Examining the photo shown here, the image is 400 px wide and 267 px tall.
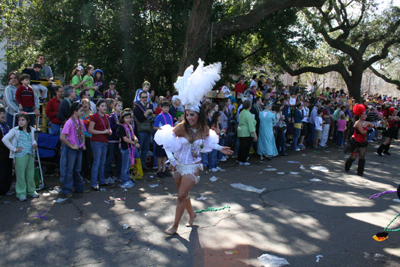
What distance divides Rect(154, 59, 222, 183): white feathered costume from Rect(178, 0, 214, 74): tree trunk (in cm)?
746

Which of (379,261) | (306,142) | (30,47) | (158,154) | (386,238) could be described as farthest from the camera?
(30,47)

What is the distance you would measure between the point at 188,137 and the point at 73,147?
2.71 meters

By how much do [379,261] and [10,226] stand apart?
507cm

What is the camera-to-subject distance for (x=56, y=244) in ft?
13.3

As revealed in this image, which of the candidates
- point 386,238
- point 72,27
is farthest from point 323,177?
point 72,27

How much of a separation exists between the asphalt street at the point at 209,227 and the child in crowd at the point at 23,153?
258mm

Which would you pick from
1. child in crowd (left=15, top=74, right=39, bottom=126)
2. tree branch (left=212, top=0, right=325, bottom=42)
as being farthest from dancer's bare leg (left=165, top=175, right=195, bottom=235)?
tree branch (left=212, top=0, right=325, bottom=42)

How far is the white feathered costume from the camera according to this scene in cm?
419

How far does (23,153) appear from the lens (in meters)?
5.68

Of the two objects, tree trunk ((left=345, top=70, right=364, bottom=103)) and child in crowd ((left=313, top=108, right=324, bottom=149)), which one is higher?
tree trunk ((left=345, top=70, right=364, bottom=103))

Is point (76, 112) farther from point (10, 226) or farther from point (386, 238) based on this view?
point (386, 238)

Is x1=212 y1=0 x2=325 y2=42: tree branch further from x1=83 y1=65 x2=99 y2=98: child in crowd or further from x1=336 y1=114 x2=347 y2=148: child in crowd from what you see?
x1=83 y1=65 x2=99 y2=98: child in crowd

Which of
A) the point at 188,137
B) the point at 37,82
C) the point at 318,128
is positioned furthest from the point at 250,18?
the point at 188,137

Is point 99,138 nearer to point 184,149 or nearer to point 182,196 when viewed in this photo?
point 184,149
